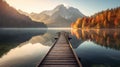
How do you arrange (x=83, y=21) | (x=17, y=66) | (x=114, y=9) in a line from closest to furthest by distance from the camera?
1. (x=17, y=66)
2. (x=114, y=9)
3. (x=83, y=21)

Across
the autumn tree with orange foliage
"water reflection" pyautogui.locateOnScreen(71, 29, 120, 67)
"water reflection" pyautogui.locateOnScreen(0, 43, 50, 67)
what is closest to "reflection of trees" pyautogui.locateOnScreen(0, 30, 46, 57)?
"water reflection" pyautogui.locateOnScreen(0, 43, 50, 67)

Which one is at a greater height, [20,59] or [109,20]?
[109,20]

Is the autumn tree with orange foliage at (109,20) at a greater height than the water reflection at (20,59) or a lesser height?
greater

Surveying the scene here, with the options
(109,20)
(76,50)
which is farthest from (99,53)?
(109,20)

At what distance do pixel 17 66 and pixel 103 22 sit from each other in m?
148

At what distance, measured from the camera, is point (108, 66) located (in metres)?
23.2

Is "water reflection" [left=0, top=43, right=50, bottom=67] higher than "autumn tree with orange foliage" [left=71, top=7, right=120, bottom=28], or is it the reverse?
"autumn tree with orange foliage" [left=71, top=7, right=120, bottom=28]

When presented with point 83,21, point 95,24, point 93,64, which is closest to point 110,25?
point 95,24

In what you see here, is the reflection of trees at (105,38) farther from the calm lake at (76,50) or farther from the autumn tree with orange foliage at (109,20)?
the autumn tree with orange foliage at (109,20)

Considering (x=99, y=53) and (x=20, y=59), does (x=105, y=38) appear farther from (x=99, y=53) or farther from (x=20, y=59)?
(x=20, y=59)

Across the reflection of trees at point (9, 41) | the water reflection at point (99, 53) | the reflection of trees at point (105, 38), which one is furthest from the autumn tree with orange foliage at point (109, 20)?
the water reflection at point (99, 53)

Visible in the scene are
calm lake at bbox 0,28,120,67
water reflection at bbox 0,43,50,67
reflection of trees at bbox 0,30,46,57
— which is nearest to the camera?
water reflection at bbox 0,43,50,67

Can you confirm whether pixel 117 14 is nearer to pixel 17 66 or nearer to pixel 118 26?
pixel 118 26

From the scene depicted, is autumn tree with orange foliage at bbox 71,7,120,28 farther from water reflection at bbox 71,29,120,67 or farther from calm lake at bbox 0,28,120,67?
water reflection at bbox 71,29,120,67
